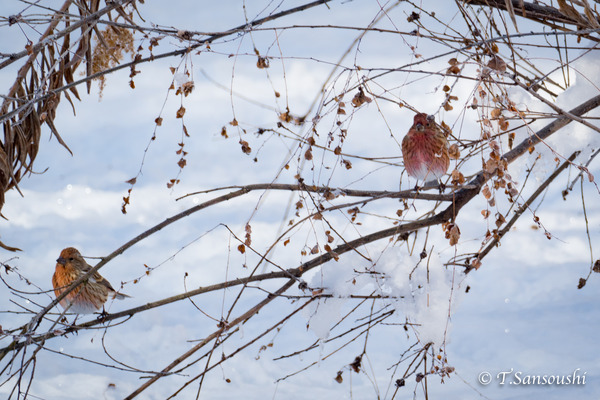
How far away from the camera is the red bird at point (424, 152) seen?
5.75 ft

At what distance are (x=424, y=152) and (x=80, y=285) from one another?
63.6 inches

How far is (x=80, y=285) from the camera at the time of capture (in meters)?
2.50

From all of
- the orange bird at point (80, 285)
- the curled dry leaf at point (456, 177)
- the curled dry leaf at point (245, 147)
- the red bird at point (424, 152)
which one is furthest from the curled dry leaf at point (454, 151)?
the orange bird at point (80, 285)

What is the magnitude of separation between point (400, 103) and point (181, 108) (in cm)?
71

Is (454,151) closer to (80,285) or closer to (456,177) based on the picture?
(456,177)

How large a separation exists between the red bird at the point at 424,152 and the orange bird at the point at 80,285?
4.71 feet

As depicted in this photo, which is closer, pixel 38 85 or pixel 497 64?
pixel 497 64

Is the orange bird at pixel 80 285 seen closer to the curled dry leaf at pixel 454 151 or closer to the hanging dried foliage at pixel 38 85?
the hanging dried foliage at pixel 38 85

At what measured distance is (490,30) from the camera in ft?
5.77

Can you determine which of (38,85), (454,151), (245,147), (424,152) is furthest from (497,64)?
(38,85)

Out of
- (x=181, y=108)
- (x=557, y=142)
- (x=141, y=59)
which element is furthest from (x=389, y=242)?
(x=141, y=59)

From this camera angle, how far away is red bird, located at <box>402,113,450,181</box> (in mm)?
1753

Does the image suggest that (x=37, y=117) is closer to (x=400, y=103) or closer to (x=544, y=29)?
(x=400, y=103)

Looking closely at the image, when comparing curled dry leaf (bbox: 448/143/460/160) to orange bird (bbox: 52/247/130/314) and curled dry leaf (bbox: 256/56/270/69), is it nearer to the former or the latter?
curled dry leaf (bbox: 256/56/270/69)
